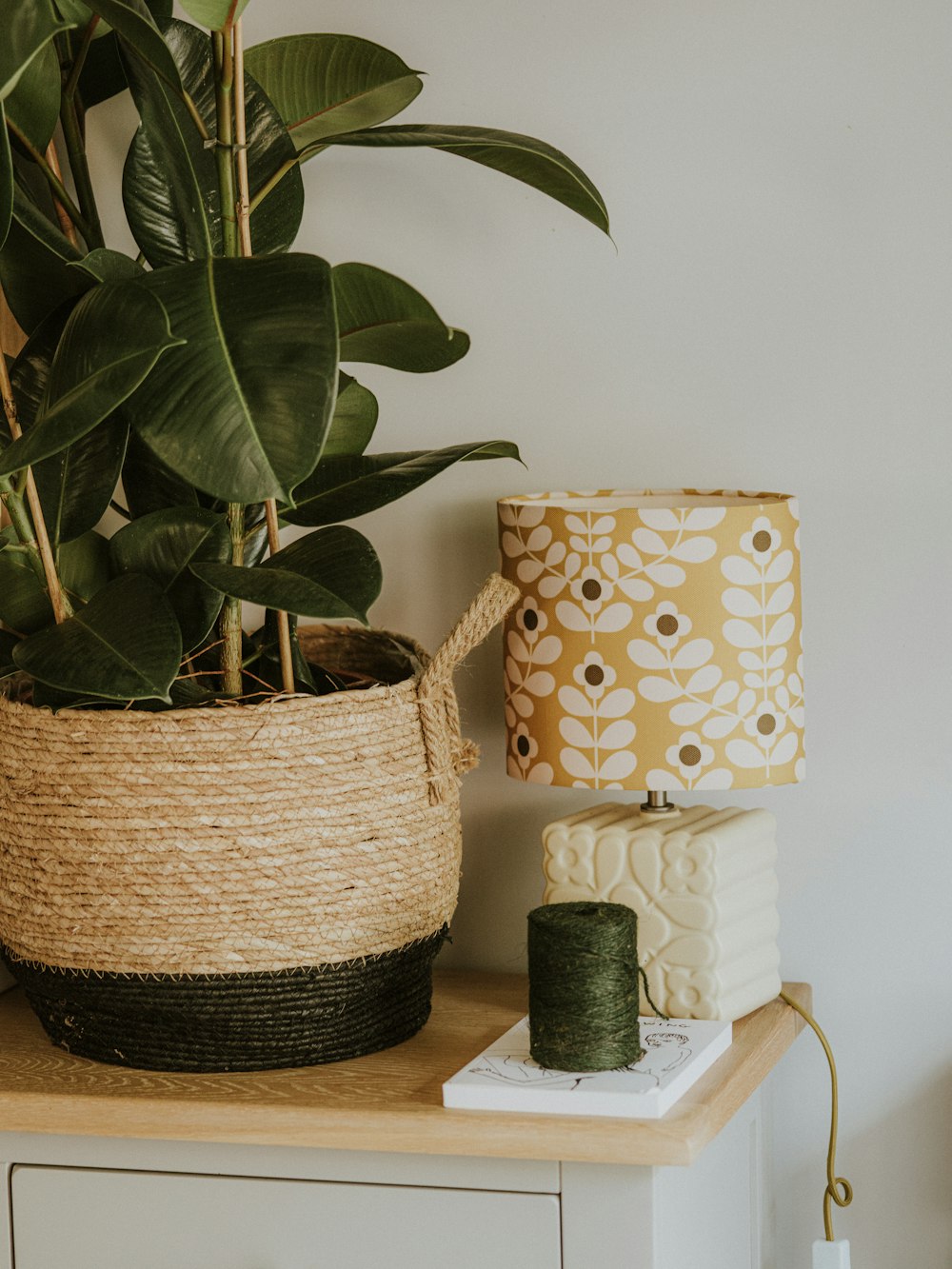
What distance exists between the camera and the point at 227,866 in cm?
108

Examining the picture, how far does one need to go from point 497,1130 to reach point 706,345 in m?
0.77

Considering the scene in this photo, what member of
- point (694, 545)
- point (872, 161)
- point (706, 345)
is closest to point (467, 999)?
point (694, 545)

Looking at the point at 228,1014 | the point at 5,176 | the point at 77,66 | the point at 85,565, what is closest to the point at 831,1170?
the point at 228,1014

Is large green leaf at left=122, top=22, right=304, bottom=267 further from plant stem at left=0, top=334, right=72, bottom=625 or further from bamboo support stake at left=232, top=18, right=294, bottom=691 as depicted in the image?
plant stem at left=0, top=334, right=72, bottom=625

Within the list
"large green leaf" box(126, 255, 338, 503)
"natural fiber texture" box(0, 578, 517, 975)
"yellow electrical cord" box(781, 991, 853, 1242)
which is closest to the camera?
"large green leaf" box(126, 255, 338, 503)

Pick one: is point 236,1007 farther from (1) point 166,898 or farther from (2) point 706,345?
(2) point 706,345

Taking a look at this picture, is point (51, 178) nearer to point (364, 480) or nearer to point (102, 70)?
point (102, 70)

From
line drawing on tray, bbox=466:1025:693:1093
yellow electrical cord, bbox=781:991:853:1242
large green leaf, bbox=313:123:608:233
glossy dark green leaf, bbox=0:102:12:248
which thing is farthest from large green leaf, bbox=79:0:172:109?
yellow electrical cord, bbox=781:991:853:1242

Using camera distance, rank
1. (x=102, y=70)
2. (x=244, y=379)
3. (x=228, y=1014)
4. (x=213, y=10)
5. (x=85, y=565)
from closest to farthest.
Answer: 1. (x=244, y=379)
2. (x=213, y=10)
3. (x=228, y=1014)
4. (x=85, y=565)
5. (x=102, y=70)

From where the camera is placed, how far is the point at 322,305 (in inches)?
34.6

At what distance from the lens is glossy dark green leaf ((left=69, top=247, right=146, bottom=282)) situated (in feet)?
3.34

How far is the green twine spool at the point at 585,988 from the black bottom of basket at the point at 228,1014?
6.1 inches

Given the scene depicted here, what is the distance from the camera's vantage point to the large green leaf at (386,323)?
1224mm

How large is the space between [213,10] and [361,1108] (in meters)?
0.78
